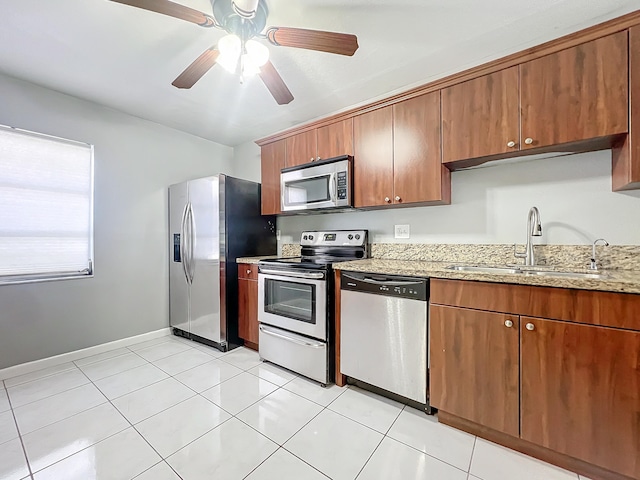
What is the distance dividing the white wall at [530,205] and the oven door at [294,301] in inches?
34.0

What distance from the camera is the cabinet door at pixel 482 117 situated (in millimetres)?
1700

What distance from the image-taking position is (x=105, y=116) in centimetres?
280

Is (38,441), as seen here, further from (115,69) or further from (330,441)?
(115,69)

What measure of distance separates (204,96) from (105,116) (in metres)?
1.12

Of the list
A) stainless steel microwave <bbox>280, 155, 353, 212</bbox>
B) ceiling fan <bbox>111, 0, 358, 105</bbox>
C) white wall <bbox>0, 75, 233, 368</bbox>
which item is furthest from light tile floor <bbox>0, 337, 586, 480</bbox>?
ceiling fan <bbox>111, 0, 358, 105</bbox>

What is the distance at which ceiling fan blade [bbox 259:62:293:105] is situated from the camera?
169cm

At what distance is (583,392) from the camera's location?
1.27 meters

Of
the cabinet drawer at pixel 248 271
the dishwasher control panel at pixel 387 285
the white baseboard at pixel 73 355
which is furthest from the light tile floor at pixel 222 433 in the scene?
the cabinet drawer at pixel 248 271

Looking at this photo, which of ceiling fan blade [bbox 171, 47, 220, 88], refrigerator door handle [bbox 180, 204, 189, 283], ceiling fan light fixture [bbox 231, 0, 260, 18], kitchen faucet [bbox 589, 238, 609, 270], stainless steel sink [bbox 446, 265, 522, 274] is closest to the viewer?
ceiling fan light fixture [bbox 231, 0, 260, 18]

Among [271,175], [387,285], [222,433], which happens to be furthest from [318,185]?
[222,433]

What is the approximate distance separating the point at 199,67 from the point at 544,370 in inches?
97.5

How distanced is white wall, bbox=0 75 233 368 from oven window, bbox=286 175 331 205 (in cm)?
158

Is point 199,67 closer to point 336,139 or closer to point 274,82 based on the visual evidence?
point 274,82

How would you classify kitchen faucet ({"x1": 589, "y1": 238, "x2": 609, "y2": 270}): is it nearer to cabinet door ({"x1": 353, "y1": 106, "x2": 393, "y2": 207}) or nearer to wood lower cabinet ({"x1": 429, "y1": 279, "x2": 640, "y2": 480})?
wood lower cabinet ({"x1": 429, "y1": 279, "x2": 640, "y2": 480})
